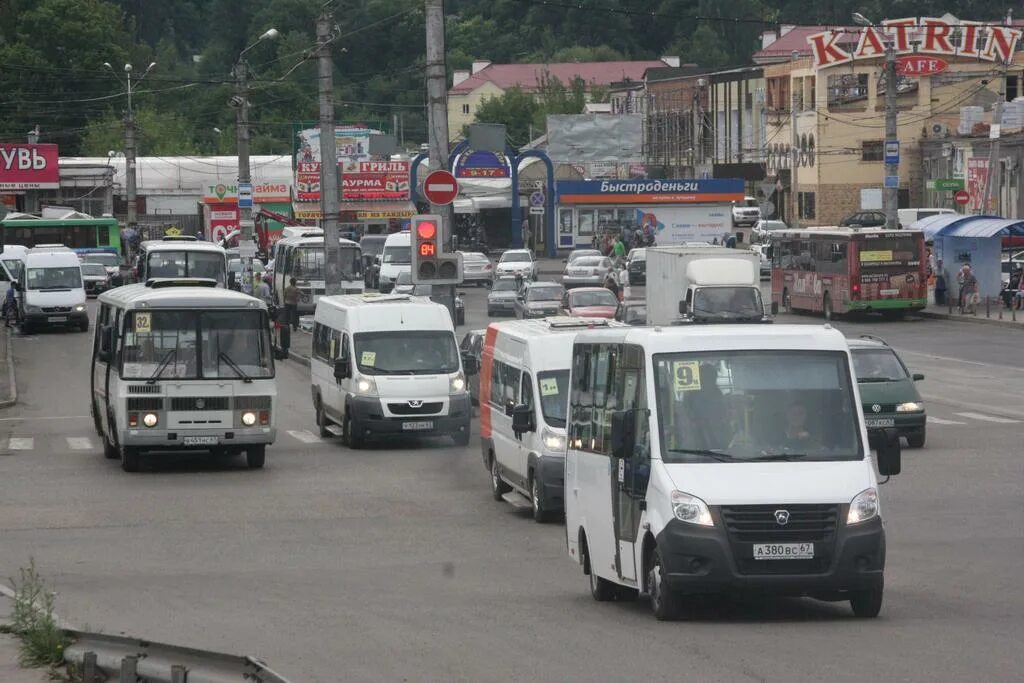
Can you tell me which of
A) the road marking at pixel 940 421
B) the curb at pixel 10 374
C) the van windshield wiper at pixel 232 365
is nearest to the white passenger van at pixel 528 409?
the van windshield wiper at pixel 232 365

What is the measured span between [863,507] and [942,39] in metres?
73.8

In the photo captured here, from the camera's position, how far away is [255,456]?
26375 mm

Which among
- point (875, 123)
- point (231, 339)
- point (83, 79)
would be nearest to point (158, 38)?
point (83, 79)

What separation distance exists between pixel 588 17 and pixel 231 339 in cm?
14913

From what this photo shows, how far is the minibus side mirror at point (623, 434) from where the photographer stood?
12.6 meters

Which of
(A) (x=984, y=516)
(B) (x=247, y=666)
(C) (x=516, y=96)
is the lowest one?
(A) (x=984, y=516)

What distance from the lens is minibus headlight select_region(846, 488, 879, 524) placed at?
476 inches

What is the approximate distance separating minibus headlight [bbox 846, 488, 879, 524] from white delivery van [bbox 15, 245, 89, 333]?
1829 inches

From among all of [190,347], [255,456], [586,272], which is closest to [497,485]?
[255,456]

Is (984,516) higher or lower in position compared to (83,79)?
lower

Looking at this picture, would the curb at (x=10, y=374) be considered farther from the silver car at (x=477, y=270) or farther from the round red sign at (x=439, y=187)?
the silver car at (x=477, y=270)

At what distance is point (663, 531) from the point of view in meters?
12.2

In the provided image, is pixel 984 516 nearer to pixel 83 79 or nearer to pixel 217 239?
pixel 217 239

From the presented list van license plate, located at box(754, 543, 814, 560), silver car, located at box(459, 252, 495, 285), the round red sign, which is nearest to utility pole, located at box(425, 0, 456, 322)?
the round red sign
